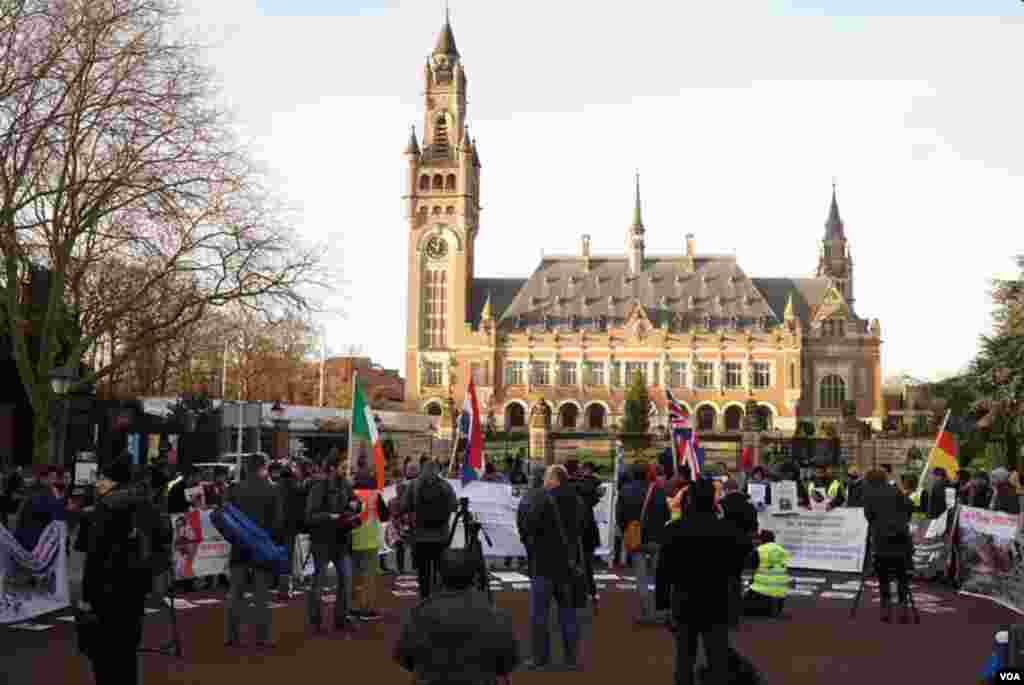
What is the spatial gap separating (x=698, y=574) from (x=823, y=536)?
1276cm

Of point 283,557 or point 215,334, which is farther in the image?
point 215,334

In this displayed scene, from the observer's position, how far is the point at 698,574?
8.75 meters

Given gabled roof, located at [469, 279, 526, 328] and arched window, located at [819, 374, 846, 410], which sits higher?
gabled roof, located at [469, 279, 526, 328]

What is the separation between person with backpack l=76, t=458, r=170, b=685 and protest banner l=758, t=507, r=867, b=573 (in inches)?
561

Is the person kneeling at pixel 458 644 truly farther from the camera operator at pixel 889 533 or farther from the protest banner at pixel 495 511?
the protest banner at pixel 495 511

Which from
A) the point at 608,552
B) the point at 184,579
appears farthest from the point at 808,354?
the point at 184,579

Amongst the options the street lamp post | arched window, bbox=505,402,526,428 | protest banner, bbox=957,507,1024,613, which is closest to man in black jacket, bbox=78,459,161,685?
protest banner, bbox=957,507,1024,613

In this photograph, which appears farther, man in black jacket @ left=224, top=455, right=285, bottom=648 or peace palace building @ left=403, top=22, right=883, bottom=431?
peace palace building @ left=403, top=22, right=883, bottom=431

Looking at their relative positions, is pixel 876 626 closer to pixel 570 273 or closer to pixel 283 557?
pixel 283 557

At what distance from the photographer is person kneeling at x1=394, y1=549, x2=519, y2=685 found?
443 cm

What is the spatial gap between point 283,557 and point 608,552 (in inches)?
428

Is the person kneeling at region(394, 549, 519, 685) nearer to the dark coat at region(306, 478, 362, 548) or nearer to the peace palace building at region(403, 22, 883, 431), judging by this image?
the dark coat at region(306, 478, 362, 548)

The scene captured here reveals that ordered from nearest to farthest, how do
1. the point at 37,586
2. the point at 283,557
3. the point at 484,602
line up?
the point at 484,602
the point at 283,557
the point at 37,586

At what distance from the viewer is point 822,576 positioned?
20.7 metres
